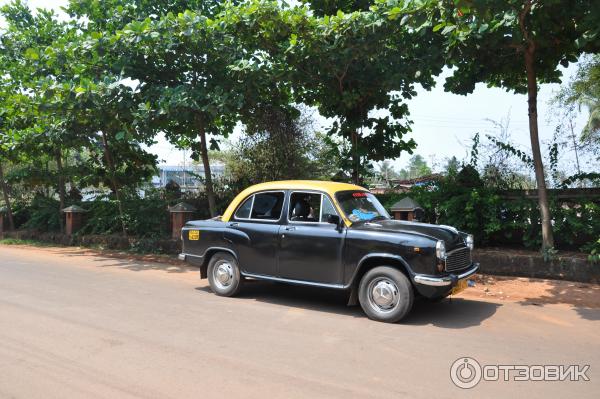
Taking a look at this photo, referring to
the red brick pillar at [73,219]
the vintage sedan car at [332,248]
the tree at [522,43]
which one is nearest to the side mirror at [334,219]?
the vintage sedan car at [332,248]

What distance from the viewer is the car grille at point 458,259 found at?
6426 mm

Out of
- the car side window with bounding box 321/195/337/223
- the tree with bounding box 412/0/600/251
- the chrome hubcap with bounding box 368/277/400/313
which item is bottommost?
the chrome hubcap with bounding box 368/277/400/313

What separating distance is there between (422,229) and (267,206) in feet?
8.10

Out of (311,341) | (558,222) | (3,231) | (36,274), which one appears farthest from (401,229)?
(3,231)

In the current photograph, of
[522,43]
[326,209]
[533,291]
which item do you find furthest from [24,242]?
[522,43]

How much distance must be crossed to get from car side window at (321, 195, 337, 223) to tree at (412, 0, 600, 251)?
326 centimetres

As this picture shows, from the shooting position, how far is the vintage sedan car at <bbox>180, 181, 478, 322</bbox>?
6.30 metres

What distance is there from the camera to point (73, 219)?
60.0ft

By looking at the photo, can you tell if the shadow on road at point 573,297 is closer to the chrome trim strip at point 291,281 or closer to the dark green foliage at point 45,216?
the chrome trim strip at point 291,281

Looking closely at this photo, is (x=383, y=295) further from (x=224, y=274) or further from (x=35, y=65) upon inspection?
(x=35, y=65)

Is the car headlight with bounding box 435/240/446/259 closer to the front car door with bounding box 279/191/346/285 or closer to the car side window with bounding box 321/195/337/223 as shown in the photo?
the front car door with bounding box 279/191/346/285

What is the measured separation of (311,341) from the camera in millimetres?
5621

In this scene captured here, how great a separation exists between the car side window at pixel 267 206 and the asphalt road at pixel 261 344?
1.37 meters

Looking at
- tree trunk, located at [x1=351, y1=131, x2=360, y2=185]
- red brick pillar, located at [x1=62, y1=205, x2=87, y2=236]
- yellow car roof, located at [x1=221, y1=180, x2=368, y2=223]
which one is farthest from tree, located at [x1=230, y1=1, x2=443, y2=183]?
red brick pillar, located at [x1=62, y1=205, x2=87, y2=236]
